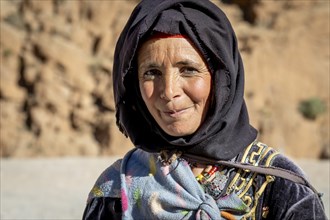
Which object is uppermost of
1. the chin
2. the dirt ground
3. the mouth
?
the mouth

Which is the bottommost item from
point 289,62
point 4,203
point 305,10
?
point 4,203

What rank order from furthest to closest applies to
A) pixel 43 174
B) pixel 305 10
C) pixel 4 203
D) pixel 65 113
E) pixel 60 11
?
pixel 305 10, pixel 60 11, pixel 65 113, pixel 43 174, pixel 4 203

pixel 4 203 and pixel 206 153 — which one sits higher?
pixel 206 153

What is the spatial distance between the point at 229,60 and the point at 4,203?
713cm

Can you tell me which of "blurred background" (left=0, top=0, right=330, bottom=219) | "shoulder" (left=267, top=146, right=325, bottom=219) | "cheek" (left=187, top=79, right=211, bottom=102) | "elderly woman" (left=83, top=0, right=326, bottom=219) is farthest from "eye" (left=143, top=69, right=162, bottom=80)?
"blurred background" (left=0, top=0, right=330, bottom=219)

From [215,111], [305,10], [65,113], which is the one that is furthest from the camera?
[305,10]

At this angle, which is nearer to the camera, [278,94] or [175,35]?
[175,35]

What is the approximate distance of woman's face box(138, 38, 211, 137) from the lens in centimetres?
200

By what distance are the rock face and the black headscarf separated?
43.4ft

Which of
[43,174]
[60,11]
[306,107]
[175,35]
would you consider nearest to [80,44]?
[60,11]

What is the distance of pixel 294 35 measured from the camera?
18078mm

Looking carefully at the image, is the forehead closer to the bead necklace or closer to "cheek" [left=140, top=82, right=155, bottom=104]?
"cheek" [left=140, top=82, right=155, bottom=104]

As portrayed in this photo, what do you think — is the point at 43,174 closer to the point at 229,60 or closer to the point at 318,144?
the point at 318,144

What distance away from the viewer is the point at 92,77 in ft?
54.6
